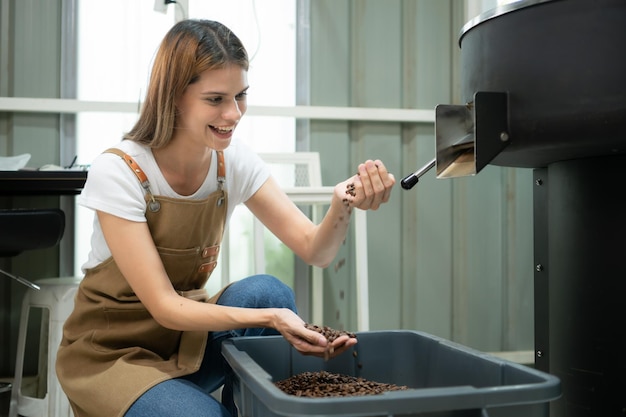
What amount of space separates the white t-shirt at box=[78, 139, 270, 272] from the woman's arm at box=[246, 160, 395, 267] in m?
0.05

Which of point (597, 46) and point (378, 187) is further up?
point (597, 46)

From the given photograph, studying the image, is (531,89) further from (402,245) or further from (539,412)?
(402,245)

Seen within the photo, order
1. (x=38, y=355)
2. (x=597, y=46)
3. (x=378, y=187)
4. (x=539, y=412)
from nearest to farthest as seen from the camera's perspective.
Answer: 1. (x=539, y=412)
2. (x=597, y=46)
3. (x=378, y=187)
4. (x=38, y=355)

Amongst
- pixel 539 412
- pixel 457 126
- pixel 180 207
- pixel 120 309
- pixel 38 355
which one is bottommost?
pixel 38 355

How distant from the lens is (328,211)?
4.81ft

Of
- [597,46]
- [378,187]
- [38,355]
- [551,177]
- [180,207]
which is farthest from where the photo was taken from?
[38,355]

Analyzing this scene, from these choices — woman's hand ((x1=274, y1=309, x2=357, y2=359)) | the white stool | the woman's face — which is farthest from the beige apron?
the white stool

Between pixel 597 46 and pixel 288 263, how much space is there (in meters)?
1.82

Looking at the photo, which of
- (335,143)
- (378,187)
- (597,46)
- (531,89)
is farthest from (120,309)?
(335,143)

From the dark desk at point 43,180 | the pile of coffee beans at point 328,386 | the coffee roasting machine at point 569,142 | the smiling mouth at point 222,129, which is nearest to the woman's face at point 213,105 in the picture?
the smiling mouth at point 222,129

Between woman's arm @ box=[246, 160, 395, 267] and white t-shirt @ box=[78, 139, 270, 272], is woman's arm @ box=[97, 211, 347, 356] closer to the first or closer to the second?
white t-shirt @ box=[78, 139, 270, 272]

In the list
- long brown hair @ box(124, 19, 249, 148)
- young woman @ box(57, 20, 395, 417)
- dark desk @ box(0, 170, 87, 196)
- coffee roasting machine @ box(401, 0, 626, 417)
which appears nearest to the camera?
coffee roasting machine @ box(401, 0, 626, 417)

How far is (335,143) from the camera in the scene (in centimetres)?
288

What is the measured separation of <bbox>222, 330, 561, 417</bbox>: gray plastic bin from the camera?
0.95m
